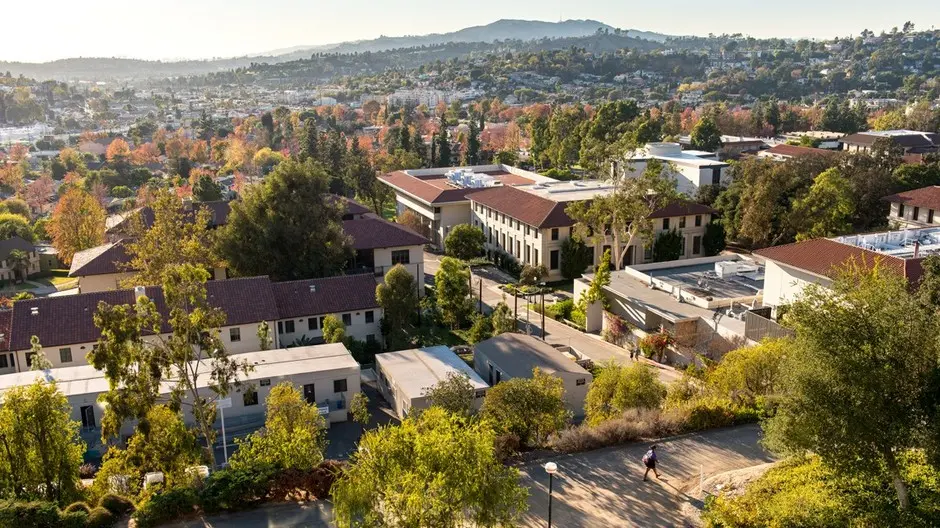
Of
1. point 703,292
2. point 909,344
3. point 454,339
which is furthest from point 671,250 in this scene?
point 909,344

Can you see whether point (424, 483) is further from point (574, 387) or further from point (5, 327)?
point (5, 327)

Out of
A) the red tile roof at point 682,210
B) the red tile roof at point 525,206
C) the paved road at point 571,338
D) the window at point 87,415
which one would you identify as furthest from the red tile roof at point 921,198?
the window at point 87,415

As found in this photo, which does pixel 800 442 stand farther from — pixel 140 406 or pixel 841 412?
pixel 140 406

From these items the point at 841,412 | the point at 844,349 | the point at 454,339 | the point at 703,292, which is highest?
the point at 844,349

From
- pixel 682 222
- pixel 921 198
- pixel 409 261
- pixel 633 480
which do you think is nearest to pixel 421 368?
pixel 633 480

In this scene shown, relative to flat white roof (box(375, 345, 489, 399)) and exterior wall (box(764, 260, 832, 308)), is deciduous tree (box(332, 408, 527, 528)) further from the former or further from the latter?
exterior wall (box(764, 260, 832, 308))
